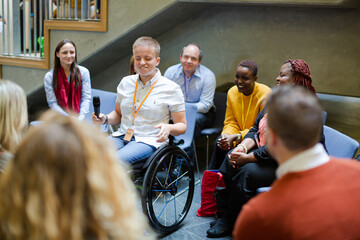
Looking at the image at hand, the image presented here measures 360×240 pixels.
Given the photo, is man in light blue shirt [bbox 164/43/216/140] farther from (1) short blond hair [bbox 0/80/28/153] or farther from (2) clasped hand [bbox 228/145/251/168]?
(1) short blond hair [bbox 0/80/28/153]

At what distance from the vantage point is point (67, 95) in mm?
3611

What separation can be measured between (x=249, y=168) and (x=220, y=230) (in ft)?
1.69

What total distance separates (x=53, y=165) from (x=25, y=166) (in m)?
0.07

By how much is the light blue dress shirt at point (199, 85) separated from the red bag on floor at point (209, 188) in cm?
103

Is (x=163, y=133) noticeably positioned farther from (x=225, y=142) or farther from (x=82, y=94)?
(x=82, y=94)

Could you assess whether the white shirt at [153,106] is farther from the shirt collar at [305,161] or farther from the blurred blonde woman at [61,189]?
the blurred blonde woman at [61,189]

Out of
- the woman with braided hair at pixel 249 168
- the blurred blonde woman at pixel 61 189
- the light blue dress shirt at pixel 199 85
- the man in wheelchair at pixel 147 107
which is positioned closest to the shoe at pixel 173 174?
the man in wheelchair at pixel 147 107

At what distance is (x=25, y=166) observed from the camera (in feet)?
2.66

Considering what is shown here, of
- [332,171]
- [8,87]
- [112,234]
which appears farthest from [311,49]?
[112,234]

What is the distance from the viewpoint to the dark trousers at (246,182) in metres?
2.37

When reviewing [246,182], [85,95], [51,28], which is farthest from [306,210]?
[51,28]

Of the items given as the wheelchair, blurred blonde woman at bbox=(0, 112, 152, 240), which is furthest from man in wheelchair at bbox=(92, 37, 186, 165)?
blurred blonde woman at bbox=(0, 112, 152, 240)

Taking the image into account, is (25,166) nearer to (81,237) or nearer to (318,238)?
(81,237)

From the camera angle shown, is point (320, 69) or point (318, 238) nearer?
point (318, 238)
